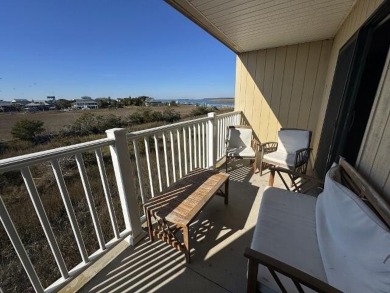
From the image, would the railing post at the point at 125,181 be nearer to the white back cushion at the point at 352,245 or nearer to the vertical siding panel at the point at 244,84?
the white back cushion at the point at 352,245

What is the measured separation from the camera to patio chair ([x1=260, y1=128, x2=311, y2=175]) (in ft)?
9.16

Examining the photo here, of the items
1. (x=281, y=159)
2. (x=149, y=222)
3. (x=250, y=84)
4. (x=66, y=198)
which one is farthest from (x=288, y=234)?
(x=250, y=84)

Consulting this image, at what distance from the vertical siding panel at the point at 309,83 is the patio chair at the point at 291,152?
2.41 feet

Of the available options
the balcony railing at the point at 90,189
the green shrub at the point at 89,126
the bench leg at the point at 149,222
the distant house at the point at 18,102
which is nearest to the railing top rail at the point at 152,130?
the balcony railing at the point at 90,189

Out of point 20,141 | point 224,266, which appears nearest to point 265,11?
point 224,266

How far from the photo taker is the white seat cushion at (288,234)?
1021mm

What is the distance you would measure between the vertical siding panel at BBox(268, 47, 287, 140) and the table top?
2.40 metres

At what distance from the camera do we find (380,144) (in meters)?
1.03

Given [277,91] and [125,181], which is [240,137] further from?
[125,181]

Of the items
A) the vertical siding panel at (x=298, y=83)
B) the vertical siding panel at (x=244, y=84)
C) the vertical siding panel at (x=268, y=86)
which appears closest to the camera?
the vertical siding panel at (x=298, y=83)

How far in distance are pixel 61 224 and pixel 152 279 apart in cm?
191

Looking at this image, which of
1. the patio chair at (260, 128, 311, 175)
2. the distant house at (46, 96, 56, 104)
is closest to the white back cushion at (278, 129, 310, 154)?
the patio chair at (260, 128, 311, 175)

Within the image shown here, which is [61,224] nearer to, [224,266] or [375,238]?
[224,266]

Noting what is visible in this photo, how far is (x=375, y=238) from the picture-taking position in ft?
2.45
